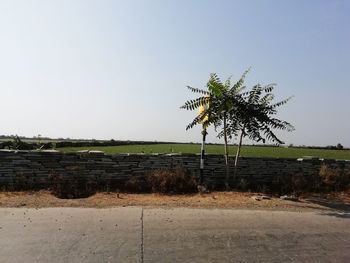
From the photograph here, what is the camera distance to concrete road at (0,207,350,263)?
6.31 meters

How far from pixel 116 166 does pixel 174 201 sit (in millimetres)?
2497

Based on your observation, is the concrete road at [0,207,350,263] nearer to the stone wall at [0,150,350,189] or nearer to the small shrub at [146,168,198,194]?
the small shrub at [146,168,198,194]

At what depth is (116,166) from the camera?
39.4 ft

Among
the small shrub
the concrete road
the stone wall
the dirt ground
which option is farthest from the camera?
the small shrub

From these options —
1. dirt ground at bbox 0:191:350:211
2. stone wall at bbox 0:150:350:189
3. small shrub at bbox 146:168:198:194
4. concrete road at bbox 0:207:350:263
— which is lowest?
concrete road at bbox 0:207:350:263

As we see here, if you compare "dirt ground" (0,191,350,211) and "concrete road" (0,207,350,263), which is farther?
"dirt ground" (0,191,350,211)

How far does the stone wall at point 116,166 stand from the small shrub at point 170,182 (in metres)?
0.50

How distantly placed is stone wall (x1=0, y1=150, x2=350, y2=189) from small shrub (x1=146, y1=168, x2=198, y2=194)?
0.50 m

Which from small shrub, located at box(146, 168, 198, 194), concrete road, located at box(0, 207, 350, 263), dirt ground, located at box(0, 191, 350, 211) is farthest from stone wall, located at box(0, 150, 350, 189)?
concrete road, located at box(0, 207, 350, 263)

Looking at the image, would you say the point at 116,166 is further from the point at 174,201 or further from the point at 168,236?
the point at 168,236

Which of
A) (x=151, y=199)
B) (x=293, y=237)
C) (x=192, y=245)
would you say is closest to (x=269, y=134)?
(x=151, y=199)

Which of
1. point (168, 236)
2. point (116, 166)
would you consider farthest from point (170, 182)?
point (168, 236)

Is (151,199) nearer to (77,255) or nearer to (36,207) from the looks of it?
(36,207)

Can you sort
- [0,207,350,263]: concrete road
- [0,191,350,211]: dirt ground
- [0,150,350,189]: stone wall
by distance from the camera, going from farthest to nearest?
[0,150,350,189]: stone wall → [0,191,350,211]: dirt ground → [0,207,350,263]: concrete road
